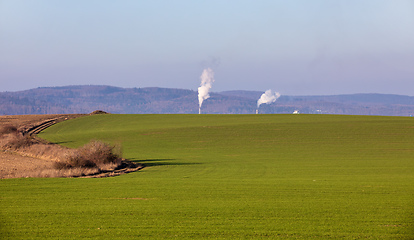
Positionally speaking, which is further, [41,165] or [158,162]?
[158,162]

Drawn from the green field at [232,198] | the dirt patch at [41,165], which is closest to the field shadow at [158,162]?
the green field at [232,198]

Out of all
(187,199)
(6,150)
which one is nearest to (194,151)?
(6,150)

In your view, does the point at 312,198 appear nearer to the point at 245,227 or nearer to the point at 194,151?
the point at 245,227

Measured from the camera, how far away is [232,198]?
19234mm

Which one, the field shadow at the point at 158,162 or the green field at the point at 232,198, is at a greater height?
the green field at the point at 232,198

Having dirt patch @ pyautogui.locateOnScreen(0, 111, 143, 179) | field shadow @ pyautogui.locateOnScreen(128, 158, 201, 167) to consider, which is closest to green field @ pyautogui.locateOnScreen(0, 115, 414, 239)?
field shadow @ pyautogui.locateOnScreen(128, 158, 201, 167)

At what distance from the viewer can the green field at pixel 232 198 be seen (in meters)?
14.0

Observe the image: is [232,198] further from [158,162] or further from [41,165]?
[41,165]

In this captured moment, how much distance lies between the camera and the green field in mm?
14047

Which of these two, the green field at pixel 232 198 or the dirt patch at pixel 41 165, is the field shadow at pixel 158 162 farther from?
the dirt patch at pixel 41 165

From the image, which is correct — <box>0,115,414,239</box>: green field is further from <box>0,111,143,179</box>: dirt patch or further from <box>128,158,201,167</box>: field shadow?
<box>0,111,143,179</box>: dirt patch

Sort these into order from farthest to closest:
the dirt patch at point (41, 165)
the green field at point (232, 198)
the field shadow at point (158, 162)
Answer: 1. the field shadow at point (158, 162)
2. the dirt patch at point (41, 165)
3. the green field at point (232, 198)

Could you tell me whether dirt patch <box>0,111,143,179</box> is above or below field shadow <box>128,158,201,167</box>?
above

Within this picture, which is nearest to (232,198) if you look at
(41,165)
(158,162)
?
(158,162)
